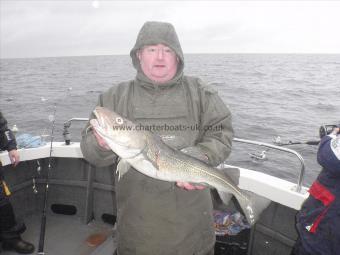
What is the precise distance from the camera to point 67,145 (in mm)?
6133

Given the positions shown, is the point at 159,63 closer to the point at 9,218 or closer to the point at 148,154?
the point at 148,154

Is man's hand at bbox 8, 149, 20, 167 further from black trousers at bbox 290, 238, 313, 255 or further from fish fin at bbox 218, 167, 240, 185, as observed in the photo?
black trousers at bbox 290, 238, 313, 255

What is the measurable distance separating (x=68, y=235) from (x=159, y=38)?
164 inches

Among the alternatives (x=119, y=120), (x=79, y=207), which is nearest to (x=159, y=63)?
(x=119, y=120)

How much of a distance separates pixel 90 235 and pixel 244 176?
304cm

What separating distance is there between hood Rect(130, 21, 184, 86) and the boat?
1874 mm

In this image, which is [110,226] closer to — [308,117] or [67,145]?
[67,145]

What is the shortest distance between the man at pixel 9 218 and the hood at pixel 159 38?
10.0 feet

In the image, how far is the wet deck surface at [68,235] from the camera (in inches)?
214

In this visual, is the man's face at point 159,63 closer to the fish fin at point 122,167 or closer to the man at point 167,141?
the man at point 167,141

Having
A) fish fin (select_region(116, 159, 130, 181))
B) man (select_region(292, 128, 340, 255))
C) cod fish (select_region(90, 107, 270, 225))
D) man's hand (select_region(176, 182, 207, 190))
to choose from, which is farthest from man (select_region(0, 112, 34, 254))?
man (select_region(292, 128, 340, 255))

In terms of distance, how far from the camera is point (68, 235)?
5.88m

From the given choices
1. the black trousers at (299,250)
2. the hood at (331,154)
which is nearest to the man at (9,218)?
the black trousers at (299,250)

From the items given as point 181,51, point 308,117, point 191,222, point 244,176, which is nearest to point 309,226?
point 191,222
